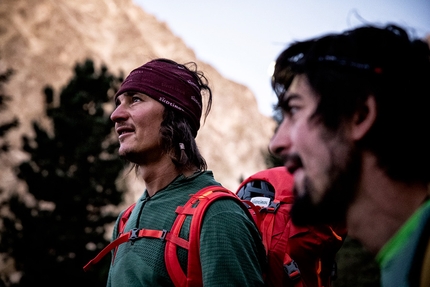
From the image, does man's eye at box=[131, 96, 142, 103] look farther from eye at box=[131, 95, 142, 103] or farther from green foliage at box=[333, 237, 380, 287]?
green foliage at box=[333, 237, 380, 287]

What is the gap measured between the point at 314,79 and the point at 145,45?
211ft

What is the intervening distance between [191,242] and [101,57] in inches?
2291

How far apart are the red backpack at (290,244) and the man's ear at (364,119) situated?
1.07 m

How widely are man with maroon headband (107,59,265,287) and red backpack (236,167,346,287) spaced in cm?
14

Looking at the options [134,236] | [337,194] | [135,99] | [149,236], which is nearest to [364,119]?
[337,194]

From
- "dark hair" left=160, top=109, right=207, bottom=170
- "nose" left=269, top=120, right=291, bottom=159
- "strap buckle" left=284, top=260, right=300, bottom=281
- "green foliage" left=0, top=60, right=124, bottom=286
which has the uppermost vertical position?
"nose" left=269, top=120, right=291, bottom=159

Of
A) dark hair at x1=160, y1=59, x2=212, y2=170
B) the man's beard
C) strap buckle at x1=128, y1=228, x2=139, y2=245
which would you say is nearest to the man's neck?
the man's beard

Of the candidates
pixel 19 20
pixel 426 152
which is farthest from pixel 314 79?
pixel 19 20

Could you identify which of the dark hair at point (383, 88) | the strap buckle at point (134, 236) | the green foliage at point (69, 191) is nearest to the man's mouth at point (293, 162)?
the dark hair at point (383, 88)

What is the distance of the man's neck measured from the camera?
1191 mm

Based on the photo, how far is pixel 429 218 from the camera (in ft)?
3.07

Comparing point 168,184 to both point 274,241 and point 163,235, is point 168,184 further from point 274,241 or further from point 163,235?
point 274,241

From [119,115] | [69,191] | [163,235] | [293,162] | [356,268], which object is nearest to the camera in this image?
[293,162]

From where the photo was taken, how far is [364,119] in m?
1.32
